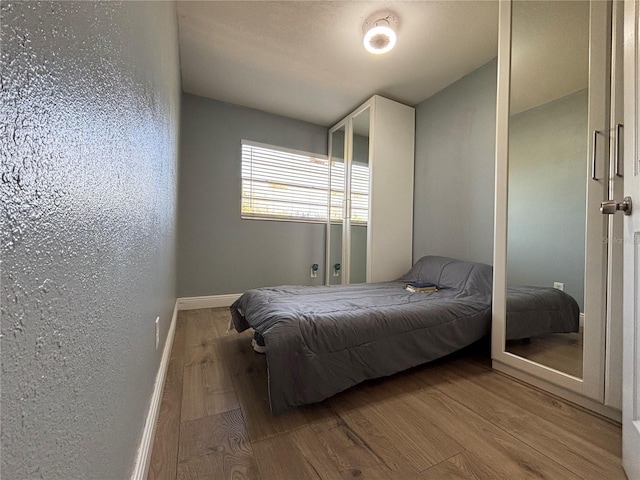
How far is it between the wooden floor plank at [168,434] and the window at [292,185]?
2226 mm

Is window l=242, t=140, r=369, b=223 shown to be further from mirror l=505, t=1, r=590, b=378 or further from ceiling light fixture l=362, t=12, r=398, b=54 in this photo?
mirror l=505, t=1, r=590, b=378

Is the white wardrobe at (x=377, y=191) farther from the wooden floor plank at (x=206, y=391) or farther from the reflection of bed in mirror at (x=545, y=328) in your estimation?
the wooden floor plank at (x=206, y=391)

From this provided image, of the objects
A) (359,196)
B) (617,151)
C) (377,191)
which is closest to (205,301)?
(359,196)

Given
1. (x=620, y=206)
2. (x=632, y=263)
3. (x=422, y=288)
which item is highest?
(x=620, y=206)

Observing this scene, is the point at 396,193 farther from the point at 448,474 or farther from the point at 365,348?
the point at 448,474

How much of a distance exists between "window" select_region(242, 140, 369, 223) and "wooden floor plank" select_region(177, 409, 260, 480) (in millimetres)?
2426

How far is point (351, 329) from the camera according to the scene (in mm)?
1455

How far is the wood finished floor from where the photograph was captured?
0.97m

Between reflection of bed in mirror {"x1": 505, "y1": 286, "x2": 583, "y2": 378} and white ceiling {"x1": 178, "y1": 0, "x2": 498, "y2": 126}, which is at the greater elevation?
white ceiling {"x1": 178, "y1": 0, "x2": 498, "y2": 126}

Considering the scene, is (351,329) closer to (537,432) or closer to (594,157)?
(537,432)

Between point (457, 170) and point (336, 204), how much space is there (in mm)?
1547

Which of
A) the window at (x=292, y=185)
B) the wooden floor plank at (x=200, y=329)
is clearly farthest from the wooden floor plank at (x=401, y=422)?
the window at (x=292, y=185)

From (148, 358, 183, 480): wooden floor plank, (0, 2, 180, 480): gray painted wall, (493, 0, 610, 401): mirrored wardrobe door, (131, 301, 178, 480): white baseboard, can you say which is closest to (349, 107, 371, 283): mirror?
(493, 0, 610, 401): mirrored wardrobe door

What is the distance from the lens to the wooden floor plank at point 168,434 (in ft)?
3.13
